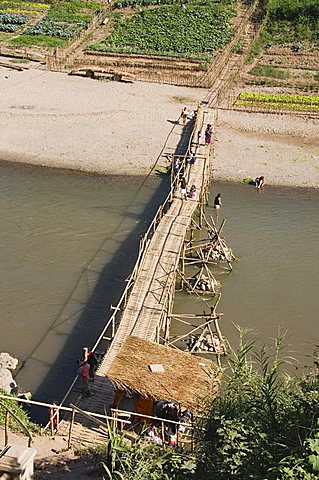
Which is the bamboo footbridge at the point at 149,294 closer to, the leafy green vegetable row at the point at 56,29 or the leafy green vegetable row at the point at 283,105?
the leafy green vegetable row at the point at 283,105

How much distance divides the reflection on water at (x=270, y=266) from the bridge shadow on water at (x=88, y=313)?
2805 millimetres

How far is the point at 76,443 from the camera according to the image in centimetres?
1439

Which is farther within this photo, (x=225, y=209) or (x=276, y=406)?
(x=225, y=209)

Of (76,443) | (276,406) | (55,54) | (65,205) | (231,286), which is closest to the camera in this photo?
(276,406)

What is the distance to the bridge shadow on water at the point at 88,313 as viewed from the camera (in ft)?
63.3

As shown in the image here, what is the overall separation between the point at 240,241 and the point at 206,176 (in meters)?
4.50

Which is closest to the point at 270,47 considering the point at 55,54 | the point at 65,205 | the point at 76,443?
the point at 55,54

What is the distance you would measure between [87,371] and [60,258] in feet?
33.7

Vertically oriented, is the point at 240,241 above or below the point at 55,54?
below

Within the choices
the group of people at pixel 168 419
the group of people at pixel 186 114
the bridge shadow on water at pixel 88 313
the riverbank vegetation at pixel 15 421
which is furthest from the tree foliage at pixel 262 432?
the group of people at pixel 186 114

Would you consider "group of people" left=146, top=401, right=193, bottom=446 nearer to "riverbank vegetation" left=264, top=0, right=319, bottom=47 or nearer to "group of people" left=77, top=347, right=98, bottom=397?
"group of people" left=77, top=347, right=98, bottom=397

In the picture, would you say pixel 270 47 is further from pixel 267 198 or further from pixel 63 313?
pixel 63 313

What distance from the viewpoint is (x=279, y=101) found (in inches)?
1793

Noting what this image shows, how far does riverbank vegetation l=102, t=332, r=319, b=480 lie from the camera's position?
7766 mm
